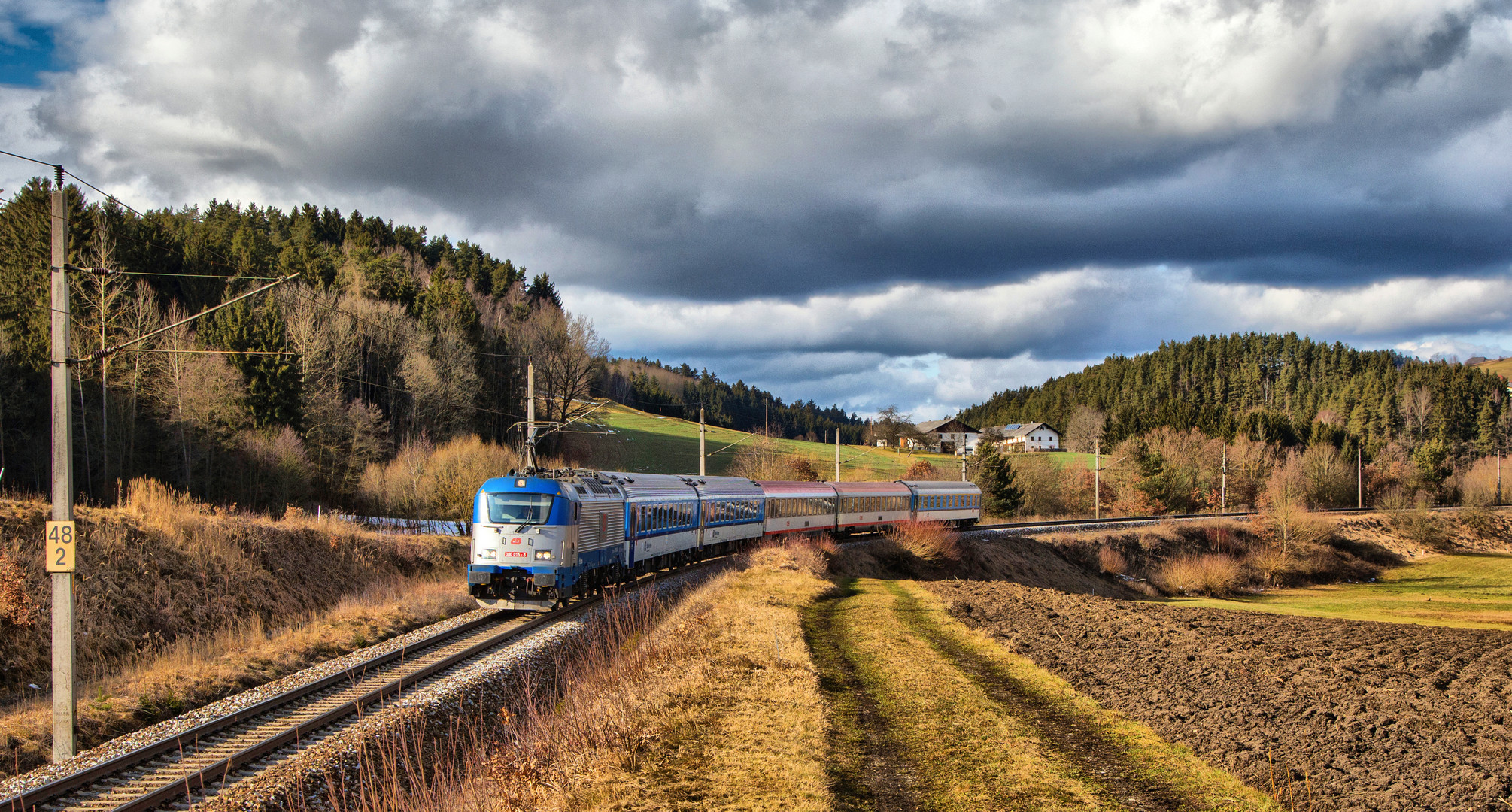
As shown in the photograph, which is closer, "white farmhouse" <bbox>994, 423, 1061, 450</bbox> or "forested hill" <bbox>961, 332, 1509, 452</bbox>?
"forested hill" <bbox>961, 332, 1509, 452</bbox>

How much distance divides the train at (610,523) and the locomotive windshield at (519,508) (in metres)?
0.02

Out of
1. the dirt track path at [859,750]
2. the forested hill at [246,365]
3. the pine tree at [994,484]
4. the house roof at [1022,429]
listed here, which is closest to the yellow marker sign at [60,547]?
the dirt track path at [859,750]

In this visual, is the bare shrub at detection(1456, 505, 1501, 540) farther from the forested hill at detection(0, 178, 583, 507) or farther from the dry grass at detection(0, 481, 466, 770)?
the dry grass at detection(0, 481, 466, 770)

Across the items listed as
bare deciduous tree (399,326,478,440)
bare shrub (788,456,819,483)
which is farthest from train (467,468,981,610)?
bare deciduous tree (399,326,478,440)

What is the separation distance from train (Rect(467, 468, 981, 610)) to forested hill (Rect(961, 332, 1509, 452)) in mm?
91151

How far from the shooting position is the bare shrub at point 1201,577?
163 ft

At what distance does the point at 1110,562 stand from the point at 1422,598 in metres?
14.6

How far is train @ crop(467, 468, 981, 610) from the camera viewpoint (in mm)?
21688

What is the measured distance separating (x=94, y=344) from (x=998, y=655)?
47.3 metres

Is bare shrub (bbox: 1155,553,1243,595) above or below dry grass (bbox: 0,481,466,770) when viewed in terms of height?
below

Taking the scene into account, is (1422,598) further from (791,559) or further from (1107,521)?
(791,559)

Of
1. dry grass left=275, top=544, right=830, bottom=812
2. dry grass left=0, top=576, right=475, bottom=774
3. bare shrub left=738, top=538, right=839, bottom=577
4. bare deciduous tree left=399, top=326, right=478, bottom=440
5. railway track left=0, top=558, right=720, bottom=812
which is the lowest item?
bare shrub left=738, top=538, right=839, bottom=577

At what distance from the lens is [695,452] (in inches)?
3775

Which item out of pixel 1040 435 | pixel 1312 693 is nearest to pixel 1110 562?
pixel 1312 693
